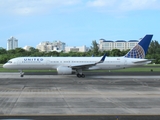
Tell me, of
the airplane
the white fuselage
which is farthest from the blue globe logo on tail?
the white fuselage

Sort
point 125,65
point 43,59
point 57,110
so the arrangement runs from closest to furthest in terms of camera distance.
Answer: point 57,110 → point 43,59 → point 125,65

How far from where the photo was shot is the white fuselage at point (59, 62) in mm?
36281

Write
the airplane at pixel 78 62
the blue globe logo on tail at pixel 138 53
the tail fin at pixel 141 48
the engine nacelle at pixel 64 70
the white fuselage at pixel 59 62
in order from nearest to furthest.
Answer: the engine nacelle at pixel 64 70 < the airplane at pixel 78 62 < the white fuselage at pixel 59 62 < the tail fin at pixel 141 48 < the blue globe logo on tail at pixel 138 53

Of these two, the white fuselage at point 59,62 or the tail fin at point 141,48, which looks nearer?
the white fuselage at point 59,62

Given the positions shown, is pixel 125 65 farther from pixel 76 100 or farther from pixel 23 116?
pixel 23 116

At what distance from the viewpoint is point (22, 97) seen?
57.8 feet

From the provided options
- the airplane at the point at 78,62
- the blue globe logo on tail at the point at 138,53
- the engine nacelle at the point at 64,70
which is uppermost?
the blue globe logo on tail at the point at 138,53

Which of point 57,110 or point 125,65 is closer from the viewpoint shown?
point 57,110

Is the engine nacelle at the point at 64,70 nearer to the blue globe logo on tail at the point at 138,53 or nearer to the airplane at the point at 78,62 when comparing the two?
the airplane at the point at 78,62

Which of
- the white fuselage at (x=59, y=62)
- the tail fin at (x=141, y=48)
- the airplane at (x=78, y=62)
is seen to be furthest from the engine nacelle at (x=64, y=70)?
the tail fin at (x=141, y=48)

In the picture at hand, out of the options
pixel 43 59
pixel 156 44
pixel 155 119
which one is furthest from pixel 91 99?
pixel 156 44

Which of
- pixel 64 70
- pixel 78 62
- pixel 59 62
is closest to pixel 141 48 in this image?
pixel 78 62

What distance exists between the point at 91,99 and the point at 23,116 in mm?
6314

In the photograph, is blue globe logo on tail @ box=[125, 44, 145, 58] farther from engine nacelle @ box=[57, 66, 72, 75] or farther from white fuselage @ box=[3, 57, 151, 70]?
engine nacelle @ box=[57, 66, 72, 75]
